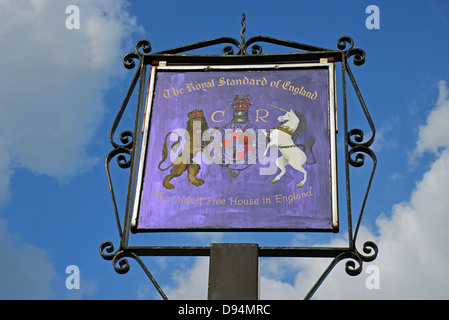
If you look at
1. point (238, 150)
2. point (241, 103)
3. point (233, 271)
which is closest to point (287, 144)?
point (238, 150)

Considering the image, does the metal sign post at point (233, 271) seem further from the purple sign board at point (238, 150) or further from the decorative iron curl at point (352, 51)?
Result: the decorative iron curl at point (352, 51)

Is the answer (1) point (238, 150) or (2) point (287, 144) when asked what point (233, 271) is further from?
(2) point (287, 144)

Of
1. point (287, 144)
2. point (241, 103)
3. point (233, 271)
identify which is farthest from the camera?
Result: point (241, 103)

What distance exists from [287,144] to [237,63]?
125 centimetres

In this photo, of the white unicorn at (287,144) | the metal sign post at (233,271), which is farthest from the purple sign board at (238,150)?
the metal sign post at (233,271)

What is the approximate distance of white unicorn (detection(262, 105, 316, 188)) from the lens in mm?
→ 8766

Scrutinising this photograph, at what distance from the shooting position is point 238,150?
8984 mm

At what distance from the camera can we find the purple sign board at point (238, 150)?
27.9 feet

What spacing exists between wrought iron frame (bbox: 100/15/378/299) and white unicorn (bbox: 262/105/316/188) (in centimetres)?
46
